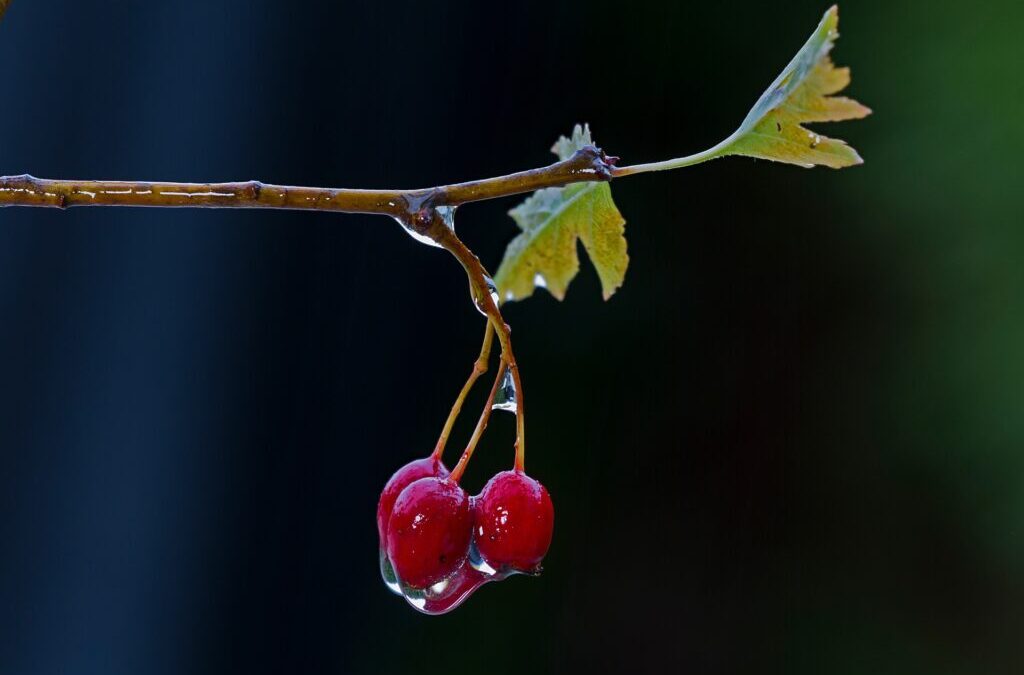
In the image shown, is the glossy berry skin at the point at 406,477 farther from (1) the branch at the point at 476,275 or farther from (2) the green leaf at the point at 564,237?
(2) the green leaf at the point at 564,237

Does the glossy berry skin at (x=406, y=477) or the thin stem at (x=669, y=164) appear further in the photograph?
the glossy berry skin at (x=406, y=477)

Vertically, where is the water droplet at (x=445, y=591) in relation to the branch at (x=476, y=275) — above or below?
below

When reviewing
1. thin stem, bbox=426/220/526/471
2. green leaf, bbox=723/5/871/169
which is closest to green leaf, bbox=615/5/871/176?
green leaf, bbox=723/5/871/169

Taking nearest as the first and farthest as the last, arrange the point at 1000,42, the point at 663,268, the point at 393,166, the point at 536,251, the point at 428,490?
the point at 428,490 → the point at 536,251 → the point at 1000,42 → the point at 663,268 → the point at 393,166

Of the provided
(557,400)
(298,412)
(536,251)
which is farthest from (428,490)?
(298,412)

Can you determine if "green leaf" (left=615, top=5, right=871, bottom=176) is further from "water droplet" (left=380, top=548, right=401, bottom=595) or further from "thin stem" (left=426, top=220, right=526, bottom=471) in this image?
"water droplet" (left=380, top=548, right=401, bottom=595)

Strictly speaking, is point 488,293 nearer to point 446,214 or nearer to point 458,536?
point 446,214

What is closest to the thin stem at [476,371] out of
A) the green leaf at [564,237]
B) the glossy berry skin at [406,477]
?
the glossy berry skin at [406,477]

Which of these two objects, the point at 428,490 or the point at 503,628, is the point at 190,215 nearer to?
the point at 503,628
